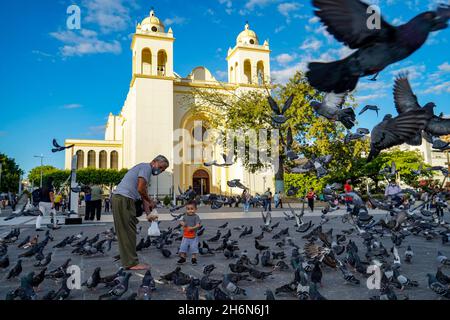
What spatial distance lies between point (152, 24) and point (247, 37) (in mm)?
13055

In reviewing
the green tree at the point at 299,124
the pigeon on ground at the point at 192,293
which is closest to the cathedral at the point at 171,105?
the green tree at the point at 299,124

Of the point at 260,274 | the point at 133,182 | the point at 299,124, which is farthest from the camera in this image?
the point at 299,124

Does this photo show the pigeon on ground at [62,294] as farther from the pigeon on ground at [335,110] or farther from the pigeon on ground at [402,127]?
the pigeon on ground at [335,110]

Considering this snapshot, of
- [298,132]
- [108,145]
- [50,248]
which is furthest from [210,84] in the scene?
[50,248]

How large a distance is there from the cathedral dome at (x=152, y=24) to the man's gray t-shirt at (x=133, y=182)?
4231 centimetres

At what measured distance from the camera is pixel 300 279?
11.5 feet

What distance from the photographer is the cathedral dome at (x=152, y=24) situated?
43344mm

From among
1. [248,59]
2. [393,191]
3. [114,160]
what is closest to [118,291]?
[393,191]

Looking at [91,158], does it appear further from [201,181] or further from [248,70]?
[248,70]

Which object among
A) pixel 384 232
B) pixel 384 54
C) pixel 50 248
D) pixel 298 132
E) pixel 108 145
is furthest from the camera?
pixel 108 145

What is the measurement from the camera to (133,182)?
16.8 ft

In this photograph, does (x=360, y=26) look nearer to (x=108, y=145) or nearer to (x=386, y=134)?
(x=386, y=134)

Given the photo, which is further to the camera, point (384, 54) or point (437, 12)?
point (384, 54)

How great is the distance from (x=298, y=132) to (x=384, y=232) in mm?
20186
